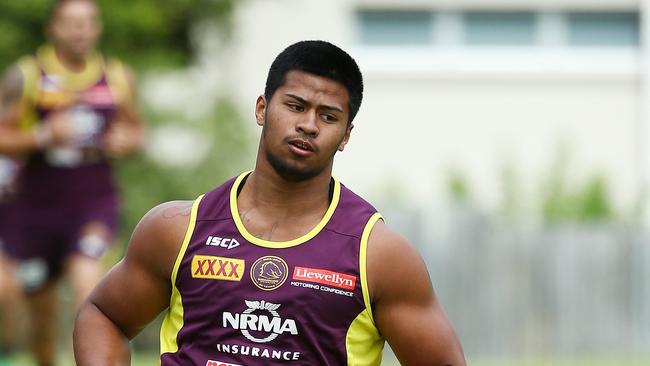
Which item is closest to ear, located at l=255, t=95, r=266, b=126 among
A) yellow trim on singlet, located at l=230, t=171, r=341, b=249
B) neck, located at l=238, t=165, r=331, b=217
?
neck, located at l=238, t=165, r=331, b=217

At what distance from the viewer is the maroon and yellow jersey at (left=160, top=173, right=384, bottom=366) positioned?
524 centimetres

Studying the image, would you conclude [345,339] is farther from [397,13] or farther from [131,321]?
[397,13]

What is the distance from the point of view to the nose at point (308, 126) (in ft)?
17.0

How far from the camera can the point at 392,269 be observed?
206 inches

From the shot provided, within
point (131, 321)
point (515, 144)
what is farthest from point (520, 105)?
point (131, 321)

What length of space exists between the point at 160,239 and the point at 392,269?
82 cm

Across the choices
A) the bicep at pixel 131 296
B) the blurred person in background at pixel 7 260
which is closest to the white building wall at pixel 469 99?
the blurred person in background at pixel 7 260

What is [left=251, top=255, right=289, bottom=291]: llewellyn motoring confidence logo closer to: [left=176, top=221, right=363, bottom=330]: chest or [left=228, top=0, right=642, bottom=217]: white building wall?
[left=176, top=221, right=363, bottom=330]: chest

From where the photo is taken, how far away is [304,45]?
5332mm

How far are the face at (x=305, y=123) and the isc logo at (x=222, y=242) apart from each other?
0.98 ft

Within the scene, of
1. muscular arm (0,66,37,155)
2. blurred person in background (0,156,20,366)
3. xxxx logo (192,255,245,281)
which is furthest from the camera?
blurred person in background (0,156,20,366)

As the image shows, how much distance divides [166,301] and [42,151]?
16.2 ft

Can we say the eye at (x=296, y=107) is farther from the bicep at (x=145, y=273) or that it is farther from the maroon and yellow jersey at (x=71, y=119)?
the maroon and yellow jersey at (x=71, y=119)

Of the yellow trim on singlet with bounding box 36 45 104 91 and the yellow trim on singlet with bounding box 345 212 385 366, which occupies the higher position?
the yellow trim on singlet with bounding box 36 45 104 91
